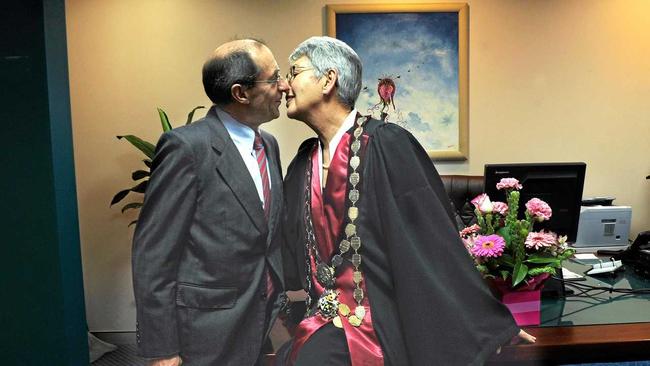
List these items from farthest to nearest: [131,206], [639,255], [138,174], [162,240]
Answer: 1. [131,206]
2. [138,174]
3. [639,255]
4. [162,240]

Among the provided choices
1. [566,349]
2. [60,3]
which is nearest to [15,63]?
[60,3]

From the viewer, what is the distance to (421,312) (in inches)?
58.1

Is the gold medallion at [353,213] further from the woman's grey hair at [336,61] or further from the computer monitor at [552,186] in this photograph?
the computer monitor at [552,186]

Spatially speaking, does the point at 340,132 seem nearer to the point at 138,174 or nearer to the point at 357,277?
the point at 357,277

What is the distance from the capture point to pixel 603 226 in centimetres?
302

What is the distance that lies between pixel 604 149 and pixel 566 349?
3.17m

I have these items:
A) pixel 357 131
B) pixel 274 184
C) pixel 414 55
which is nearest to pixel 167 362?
pixel 274 184

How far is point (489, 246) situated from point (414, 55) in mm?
2748

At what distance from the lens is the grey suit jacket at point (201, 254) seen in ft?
4.77

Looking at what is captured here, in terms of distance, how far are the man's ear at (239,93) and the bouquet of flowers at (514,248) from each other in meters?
0.84

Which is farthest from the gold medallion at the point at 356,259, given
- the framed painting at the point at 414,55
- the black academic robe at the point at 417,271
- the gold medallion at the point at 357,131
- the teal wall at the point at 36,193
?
the framed painting at the point at 414,55

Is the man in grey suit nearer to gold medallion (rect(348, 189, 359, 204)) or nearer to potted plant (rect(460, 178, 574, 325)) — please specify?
gold medallion (rect(348, 189, 359, 204))

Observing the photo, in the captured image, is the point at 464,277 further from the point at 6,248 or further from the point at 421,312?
the point at 6,248

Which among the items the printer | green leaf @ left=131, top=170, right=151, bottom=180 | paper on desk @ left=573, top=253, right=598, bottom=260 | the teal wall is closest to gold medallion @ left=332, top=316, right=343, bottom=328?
the teal wall
